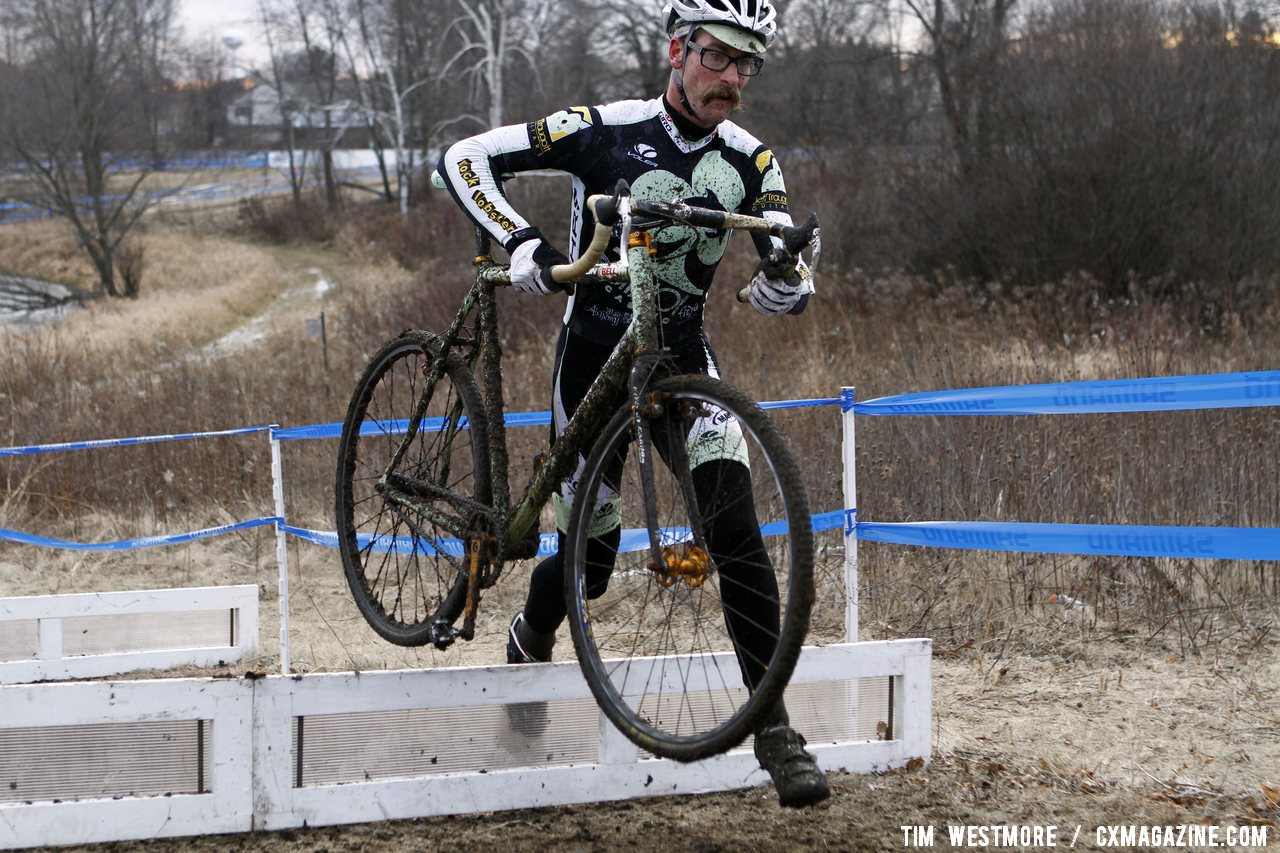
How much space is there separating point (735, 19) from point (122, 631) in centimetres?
506

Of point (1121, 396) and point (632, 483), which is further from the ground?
point (1121, 396)

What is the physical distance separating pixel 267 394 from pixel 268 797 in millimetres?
9024

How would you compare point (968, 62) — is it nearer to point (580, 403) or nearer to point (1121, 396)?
point (1121, 396)

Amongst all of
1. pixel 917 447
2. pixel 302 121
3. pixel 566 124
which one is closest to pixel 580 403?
pixel 566 124

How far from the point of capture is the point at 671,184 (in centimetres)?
378

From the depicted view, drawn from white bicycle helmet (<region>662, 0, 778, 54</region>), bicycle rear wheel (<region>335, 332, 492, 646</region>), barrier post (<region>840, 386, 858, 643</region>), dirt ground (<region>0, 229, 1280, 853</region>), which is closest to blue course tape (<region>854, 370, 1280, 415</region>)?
barrier post (<region>840, 386, 858, 643</region>)

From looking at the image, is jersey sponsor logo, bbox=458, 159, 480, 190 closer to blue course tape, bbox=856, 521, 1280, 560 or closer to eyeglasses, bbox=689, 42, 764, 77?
eyeglasses, bbox=689, 42, 764, 77

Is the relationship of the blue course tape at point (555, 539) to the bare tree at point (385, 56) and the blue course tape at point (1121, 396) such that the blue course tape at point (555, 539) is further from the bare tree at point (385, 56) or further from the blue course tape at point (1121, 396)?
the bare tree at point (385, 56)

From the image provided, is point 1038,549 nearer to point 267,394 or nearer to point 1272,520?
point 1272,520

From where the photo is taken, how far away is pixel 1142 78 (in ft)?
54.8

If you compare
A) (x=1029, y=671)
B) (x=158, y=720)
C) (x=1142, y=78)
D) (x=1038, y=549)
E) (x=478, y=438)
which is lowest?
(x=1029, y=671)

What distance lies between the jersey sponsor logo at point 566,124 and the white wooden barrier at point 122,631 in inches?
146

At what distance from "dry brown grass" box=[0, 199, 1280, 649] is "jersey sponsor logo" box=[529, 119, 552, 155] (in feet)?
11.8

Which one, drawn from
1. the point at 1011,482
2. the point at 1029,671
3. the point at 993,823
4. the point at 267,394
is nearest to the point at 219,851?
the point at 993,823
